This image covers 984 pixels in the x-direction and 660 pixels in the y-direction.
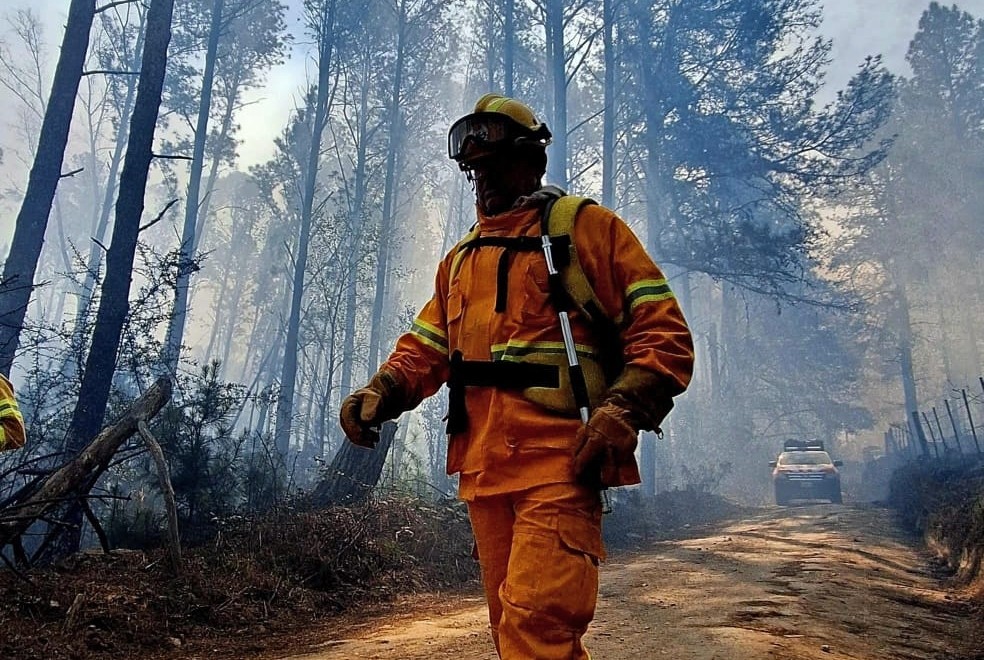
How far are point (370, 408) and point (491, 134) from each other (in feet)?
3.54

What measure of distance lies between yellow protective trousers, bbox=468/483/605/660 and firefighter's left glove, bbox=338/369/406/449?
58 cm

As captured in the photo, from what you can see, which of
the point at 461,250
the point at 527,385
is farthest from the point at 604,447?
the point at 461,250

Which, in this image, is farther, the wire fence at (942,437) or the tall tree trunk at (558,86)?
the tall tree trunk at (558,86)

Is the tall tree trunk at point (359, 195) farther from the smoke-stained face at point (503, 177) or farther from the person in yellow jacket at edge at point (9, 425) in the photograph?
the smoke-stained face at point (503, 177)

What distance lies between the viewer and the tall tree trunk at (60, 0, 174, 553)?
8156 mm

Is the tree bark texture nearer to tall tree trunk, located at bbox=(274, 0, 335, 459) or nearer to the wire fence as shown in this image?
the wire fence

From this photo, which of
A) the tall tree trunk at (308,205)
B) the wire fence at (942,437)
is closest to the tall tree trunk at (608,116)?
the tall tree trunk at (308,205)

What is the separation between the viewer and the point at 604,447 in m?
1.99

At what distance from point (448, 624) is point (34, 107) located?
39.4 metres

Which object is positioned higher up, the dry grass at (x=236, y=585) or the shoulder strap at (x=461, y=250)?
the shoulder strap at (x=461, y=250)

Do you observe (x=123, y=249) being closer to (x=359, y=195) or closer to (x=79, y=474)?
(x=79, y=474)

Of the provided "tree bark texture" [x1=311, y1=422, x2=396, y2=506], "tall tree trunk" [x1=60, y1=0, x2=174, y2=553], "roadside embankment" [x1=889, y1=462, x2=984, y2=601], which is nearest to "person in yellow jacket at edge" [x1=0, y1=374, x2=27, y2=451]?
"tall tree trunk" [x1=60, y1=0, x2=174, y2=553]

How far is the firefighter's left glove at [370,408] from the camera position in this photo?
2.47 meters

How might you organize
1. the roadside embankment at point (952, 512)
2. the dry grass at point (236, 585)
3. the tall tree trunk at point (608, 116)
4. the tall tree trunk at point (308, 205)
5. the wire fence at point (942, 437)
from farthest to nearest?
the tall tree trunk at point (608, 116), the tall tree trunk at point (308, 205), the wire fence at point (942, 437), the roadside embankment at point (952, 512), the dry grass at point (236, 585)
